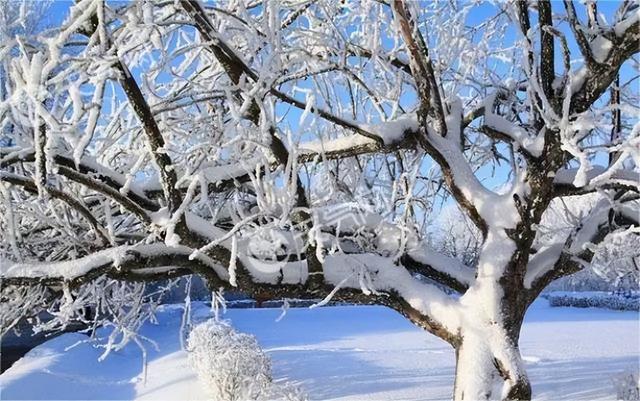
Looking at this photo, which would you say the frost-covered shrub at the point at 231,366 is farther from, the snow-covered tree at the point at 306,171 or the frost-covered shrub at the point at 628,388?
the snow-covered tree at the point at 306,171

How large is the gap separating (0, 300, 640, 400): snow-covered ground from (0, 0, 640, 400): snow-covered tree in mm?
4325

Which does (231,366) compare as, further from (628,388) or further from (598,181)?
(598,181)

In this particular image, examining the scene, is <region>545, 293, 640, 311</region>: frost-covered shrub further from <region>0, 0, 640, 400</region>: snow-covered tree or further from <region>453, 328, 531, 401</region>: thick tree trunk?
<region>453, 328, 531, 401</region>: thick tree trunk

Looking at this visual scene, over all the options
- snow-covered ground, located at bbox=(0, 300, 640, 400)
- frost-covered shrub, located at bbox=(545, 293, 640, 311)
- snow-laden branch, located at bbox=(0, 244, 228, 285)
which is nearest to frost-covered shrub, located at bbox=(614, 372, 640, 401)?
snow-covered ground, located at bbox=(0, 300, 640, 400)

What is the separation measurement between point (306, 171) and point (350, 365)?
10.1m

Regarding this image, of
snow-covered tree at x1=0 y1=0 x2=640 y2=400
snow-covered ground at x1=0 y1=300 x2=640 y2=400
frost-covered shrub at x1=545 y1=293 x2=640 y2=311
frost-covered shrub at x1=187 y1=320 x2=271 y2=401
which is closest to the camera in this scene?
snow-covered tree at x1=0 y1=0 x2=640 y2=400

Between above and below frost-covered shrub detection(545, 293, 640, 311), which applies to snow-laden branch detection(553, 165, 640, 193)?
below

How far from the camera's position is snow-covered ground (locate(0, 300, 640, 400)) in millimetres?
10375

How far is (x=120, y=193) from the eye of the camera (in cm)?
300

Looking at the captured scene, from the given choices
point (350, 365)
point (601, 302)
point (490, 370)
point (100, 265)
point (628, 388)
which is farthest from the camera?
point (601, 302)

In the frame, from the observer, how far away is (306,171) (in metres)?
3.38

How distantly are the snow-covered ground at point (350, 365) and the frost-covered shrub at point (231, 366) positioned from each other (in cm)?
79

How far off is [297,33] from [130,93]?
1.47m

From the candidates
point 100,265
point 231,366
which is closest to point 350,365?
point 231,366
